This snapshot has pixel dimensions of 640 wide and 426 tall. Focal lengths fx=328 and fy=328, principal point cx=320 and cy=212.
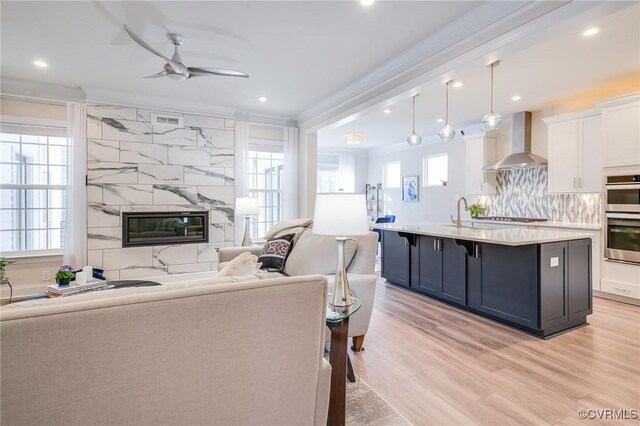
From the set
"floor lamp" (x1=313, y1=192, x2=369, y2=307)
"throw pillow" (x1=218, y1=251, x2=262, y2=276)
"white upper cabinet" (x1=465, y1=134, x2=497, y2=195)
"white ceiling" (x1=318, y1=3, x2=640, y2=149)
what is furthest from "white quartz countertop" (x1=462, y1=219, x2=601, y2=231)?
"throw pillow" (x1=218, y1=251, x2=262, y2=276)

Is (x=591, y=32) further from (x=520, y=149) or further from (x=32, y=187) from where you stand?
(x=32, y=187)

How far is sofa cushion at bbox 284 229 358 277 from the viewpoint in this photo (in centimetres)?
265

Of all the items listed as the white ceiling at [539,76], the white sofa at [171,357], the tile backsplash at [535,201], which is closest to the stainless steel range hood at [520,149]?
the white ceiling at [539,76]

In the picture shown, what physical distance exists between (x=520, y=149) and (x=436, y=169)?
2.07 meters

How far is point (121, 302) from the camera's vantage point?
0.93 meters

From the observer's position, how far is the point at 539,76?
395 centimetres

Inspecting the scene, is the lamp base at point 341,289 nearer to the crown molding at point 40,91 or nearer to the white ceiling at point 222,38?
the white ceiling at point 222,38

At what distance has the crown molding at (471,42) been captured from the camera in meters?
2.26

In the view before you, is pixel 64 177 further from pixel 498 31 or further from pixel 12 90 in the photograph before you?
pixel 498 31

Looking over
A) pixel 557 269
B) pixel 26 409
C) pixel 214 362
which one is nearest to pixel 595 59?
pixel 557 269

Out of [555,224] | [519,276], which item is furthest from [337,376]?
[555,224]

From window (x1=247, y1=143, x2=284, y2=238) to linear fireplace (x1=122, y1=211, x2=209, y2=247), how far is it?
979 mm

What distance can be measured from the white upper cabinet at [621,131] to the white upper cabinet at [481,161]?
72.4 inches

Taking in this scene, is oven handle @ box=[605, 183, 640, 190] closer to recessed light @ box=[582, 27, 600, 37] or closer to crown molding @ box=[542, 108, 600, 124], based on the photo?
crown molding @ box=[542, 108, 600, 124]
